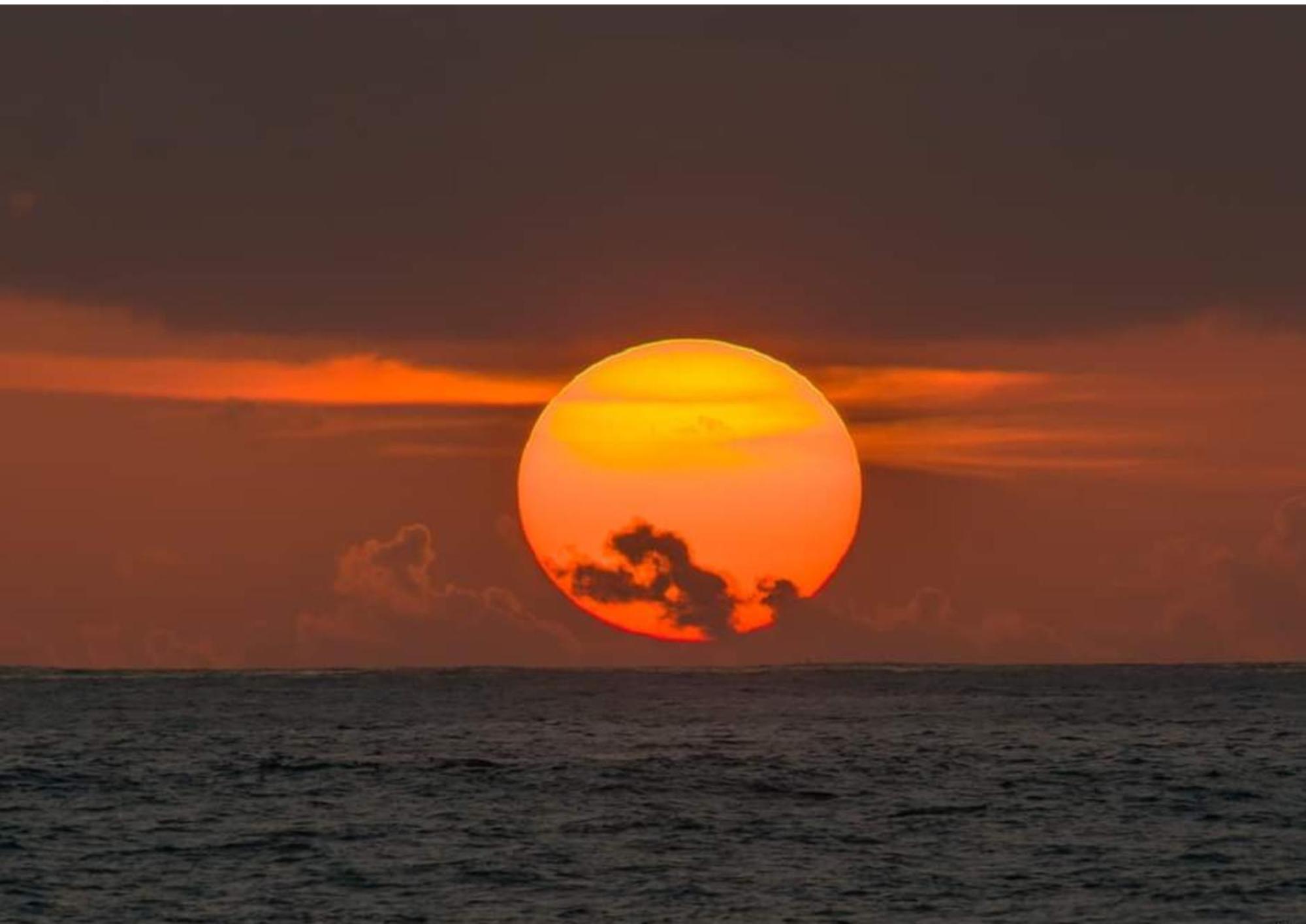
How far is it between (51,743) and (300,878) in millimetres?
73779

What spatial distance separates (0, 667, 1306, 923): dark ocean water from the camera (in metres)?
66.9

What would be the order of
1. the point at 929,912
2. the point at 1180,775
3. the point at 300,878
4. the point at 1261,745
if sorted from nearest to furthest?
the point at 929,912 < the point at 300,878 < the point at 1180,775 < the point at 1261,745

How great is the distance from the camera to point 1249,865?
75000 mm

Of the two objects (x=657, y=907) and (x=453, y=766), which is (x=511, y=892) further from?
(x=453, y=766)

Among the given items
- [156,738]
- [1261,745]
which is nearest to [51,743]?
[156,738]

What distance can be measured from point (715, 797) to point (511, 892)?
3052 centimetres

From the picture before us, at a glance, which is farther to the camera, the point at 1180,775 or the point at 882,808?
the point at 1180,775

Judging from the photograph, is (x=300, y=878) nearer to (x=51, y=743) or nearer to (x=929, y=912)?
(x=929, y=912)

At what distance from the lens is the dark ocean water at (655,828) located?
66.9 metres

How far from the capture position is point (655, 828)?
85.1 metres

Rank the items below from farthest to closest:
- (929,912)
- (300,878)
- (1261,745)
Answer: (1261,745), (300,878), (929,912)

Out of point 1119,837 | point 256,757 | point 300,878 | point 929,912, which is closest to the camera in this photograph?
point 929,912

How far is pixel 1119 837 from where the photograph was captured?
8250 cm

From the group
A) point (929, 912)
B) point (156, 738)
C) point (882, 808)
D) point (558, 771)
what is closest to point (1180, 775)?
point (882, 808)
